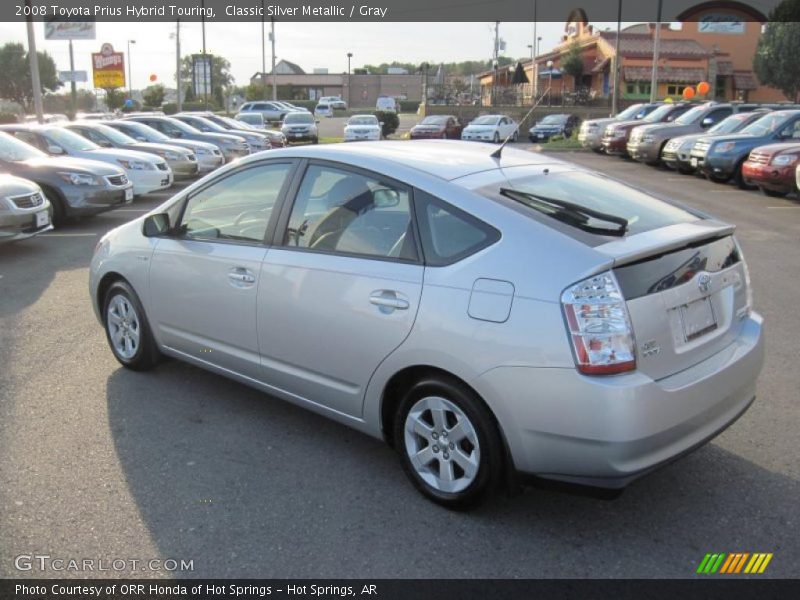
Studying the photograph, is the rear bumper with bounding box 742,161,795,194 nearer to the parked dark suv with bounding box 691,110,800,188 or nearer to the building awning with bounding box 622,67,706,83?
the parked dark suv with bounding box 691,110,800,188

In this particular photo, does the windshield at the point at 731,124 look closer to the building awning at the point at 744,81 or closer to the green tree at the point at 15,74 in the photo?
the building awning at the point at 744,81

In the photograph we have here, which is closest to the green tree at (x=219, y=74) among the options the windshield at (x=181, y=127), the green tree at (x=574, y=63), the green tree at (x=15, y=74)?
the green tree at (x=15, y=74)

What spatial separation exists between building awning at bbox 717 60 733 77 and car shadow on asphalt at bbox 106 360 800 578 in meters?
52.0

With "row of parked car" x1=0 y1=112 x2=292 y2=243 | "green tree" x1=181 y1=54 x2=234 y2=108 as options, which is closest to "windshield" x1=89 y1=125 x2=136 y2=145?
"row of parked car" x1=0 y1=112 x2=292 y2=243

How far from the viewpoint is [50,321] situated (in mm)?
6703

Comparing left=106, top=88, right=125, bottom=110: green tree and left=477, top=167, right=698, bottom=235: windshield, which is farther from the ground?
left=106, top=88, right=125, bottom=110: green tree

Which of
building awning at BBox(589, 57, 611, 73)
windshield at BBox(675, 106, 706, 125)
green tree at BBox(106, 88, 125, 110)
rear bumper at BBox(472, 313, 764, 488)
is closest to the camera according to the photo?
rear bumper at BBox(472, 313, 764, 488)

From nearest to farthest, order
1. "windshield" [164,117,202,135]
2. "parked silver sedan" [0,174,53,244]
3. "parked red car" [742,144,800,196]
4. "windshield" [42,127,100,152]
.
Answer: "parked silver sedan" [0,174,53,244] → "windshield" [42,127,100,152] → "parked red car" [742,144,800,196] → "windshield" [164,117,202,135]

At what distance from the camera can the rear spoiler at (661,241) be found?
318 cm

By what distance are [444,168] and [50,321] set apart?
4.46m

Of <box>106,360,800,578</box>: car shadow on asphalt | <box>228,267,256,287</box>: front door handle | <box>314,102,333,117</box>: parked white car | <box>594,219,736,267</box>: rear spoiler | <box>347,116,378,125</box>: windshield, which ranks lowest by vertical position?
<box>106,360,800,578</box>: car shadow on asphalt

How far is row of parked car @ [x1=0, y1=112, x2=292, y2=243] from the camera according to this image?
31.5ft

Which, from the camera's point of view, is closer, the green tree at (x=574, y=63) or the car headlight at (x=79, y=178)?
the car headlight at (x=79, y=178)

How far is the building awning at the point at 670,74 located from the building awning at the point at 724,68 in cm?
194
